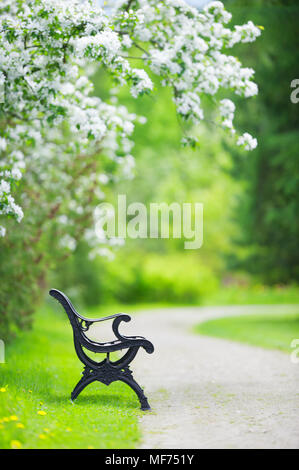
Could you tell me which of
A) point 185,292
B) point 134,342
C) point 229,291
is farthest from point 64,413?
point 229,291

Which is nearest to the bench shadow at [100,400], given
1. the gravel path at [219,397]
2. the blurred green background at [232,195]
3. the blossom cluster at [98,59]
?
the gravel path at [219,397]

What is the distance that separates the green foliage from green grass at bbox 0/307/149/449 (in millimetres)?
8631

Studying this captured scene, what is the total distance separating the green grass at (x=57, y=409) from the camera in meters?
4.66

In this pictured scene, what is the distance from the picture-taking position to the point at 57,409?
579 centimetres

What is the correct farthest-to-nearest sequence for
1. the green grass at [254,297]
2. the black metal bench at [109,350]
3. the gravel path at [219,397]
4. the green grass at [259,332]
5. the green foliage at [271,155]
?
the green grass at [254,297] → the green foliage at [271,155] → the green grass at [259,332] → the black metal bench at [109,350] → the gravel path at [219,397]

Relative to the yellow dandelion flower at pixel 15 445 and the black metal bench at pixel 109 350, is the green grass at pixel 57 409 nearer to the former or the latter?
the yellow dandelion flower at pixel 15 445

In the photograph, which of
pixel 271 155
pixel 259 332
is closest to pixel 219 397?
pixel 259 332

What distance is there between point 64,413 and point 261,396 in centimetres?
256

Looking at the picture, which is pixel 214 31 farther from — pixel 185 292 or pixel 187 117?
pixel 185 292

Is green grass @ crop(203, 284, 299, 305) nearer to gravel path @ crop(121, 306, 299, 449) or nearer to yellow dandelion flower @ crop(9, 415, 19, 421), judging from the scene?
gravel path @ crop(121, 306, 299, 449)

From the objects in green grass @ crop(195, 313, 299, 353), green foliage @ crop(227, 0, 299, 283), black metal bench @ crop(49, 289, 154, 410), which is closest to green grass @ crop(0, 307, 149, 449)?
black metal bench @ crop(49, 289, 154, 410)

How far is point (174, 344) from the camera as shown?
12.4m

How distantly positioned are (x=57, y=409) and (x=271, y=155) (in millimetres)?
13331

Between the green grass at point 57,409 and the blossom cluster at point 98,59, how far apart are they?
2.06 meters
